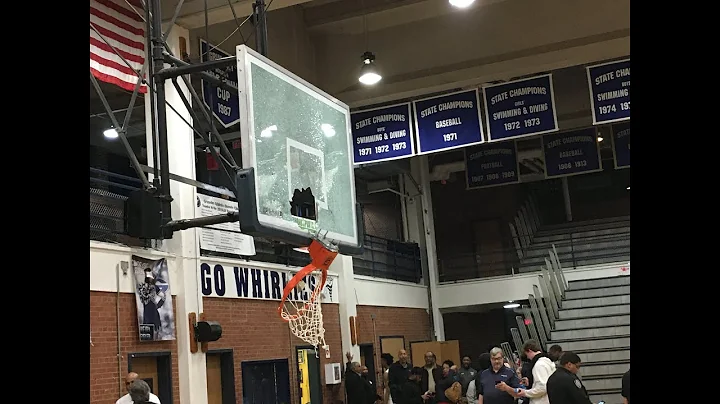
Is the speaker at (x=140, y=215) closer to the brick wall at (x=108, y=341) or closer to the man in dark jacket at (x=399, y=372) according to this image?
the brick wall at (x=108, y=341)

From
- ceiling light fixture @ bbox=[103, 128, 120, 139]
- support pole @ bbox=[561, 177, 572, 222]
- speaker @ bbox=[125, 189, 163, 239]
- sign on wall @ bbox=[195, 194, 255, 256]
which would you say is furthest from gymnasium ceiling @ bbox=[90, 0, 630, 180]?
support pole @ bbox=[561, 177, 572, 222]

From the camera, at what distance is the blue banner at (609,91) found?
13.4 metres

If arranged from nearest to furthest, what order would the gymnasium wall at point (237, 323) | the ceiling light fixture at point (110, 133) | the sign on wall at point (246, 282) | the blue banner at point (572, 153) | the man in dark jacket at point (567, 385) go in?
the man in dark jacket at point (567, 385) < the gymnasium wall at point (237, 323) < the sign on wall at point (246, 282) < the ceiling light fixture at point (110, 133) < the blue banner at point (572, 153)

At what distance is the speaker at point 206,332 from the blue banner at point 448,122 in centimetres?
519

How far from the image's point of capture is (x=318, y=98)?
8.61m

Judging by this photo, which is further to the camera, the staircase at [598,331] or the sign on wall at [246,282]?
the staircase at [598,331]

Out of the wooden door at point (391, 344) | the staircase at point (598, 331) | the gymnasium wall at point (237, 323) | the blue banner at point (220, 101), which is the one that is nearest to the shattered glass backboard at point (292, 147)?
the gymnasium wall at point (237, 323)

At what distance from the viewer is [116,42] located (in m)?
10.2

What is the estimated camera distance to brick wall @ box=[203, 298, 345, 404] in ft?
38.6

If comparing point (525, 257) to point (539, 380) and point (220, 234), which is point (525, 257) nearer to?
point (220, 234)

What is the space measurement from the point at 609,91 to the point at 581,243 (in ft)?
35.6

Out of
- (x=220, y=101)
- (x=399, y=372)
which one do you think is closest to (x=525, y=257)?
(x=399, y=372)

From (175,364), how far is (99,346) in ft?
4.71
